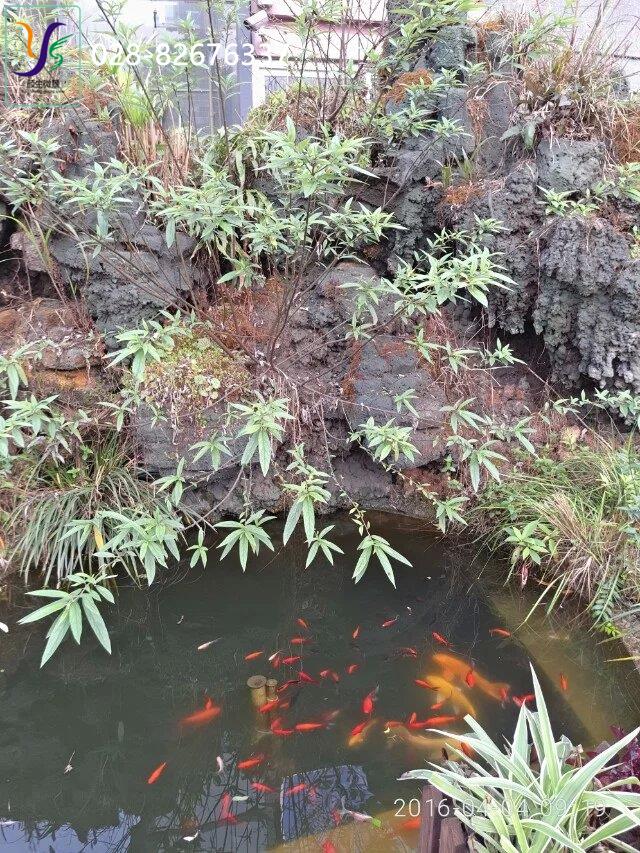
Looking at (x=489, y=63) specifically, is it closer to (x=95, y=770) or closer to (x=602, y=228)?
(x=602, y=228)

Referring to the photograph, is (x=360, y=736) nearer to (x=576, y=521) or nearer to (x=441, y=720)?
(x=441, y=720)

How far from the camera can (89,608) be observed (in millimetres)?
1988

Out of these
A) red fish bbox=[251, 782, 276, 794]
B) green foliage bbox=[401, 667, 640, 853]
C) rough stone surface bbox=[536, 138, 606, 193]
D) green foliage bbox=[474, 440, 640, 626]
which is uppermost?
rough stone surface bbox=[536, 138, 606, 193]

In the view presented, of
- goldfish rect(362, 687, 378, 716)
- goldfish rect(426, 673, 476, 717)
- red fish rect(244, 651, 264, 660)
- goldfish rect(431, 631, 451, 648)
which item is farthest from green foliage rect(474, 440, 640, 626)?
red fish rect(244, 651, 264, 660)

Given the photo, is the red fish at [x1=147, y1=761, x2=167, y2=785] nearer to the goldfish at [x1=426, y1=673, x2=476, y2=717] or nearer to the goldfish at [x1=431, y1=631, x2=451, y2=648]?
the goldfish at [x1=426, y1=673, x2=476, y2=717]

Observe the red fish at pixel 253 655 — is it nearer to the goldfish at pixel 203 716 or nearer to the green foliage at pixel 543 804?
the goldfish at pixel 203 716

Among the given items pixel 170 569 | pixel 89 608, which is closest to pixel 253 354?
pixel 170 569

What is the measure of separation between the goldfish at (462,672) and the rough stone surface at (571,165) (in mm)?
3295

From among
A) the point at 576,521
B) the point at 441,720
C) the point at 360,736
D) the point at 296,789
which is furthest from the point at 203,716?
the point at 576,521

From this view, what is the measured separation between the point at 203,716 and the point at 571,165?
4273mm

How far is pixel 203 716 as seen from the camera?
2.94 m

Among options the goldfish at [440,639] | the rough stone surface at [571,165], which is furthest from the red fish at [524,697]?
the rough stone surface at [571,165]

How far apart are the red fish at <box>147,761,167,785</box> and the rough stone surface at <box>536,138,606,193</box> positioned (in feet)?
14.2

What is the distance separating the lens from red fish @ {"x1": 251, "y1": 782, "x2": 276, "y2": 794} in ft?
8.55
